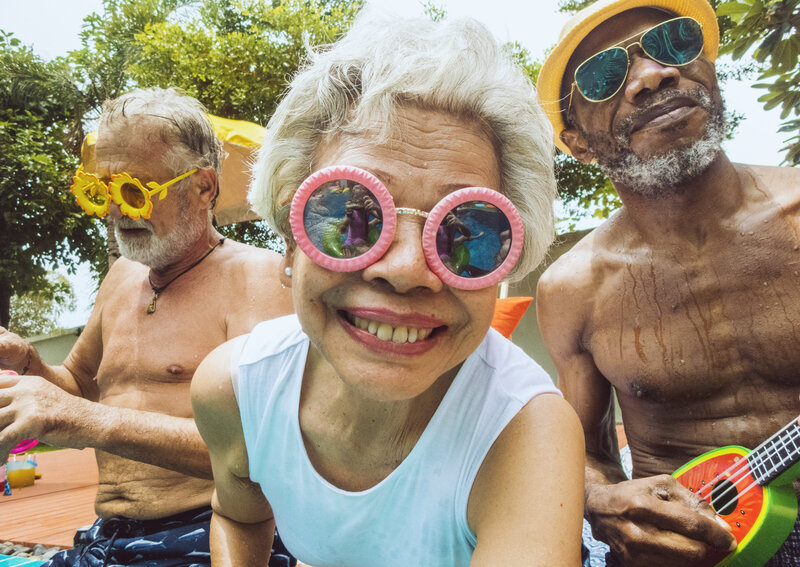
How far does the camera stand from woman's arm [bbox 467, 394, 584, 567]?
1.23 meters

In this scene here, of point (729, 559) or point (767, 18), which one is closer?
point (729, 559)

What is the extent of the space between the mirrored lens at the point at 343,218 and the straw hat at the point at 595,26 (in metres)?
1.49

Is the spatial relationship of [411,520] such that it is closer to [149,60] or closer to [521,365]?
[521,365]

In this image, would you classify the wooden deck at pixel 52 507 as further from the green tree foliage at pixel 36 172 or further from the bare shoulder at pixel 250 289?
the green tree foliage at pixel 36 172

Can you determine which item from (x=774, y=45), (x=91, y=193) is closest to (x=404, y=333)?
(x=91, y=193)

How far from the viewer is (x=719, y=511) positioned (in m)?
2.01

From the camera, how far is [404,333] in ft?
4.25

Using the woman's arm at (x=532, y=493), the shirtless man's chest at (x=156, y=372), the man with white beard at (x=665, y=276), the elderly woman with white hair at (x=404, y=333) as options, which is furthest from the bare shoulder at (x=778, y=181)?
the shirtless man's chest at (x=156, y=372)

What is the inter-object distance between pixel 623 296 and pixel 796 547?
109 cm

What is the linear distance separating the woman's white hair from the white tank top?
1.19ft

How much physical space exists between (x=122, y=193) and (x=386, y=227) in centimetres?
187

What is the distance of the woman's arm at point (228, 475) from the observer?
67.9 inches

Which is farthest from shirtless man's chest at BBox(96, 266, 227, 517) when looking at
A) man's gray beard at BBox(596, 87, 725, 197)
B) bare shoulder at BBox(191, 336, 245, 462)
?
man's gray beard at BBox(596, 87, 725, 197)

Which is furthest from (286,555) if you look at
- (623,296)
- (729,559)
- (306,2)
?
(306,2)
